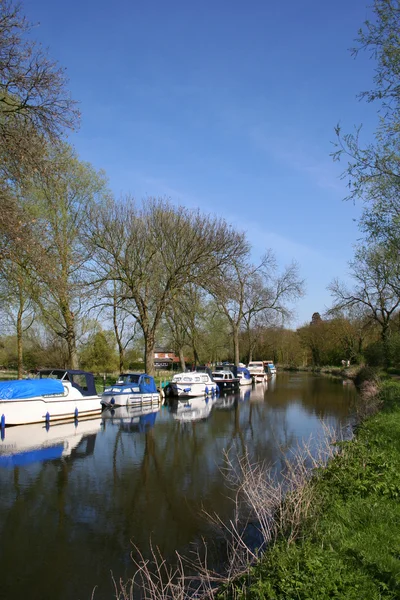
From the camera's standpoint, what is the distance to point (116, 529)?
8.39 meters

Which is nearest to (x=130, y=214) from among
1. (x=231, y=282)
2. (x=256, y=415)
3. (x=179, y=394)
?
(x=231, y=282)

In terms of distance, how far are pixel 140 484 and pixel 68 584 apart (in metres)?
4.60

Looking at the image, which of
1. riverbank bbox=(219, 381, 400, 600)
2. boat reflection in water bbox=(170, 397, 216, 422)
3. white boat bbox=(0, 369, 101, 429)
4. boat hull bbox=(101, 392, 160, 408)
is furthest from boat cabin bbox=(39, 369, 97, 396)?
riverbank bbox=(219, 381, 400, 600)

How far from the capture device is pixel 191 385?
103ft

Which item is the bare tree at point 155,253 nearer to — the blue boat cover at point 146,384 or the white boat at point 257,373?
the blue boat cover at point 146,384

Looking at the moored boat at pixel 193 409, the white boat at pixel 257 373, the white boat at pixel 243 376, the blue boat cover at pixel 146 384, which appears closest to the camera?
the moored boat at pixel 193 409

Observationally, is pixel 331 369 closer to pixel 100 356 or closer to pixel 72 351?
pixel 100 356

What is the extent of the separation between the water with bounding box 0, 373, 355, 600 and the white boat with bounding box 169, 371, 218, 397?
9.78 meters

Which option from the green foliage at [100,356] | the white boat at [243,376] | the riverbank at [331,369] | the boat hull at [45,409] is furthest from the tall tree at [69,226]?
the riverbank at [331,369]

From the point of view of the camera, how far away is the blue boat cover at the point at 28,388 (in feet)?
57.8

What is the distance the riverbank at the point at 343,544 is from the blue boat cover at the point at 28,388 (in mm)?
13231

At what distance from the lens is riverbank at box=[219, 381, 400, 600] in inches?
170

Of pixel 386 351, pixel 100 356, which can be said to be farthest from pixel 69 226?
pixel 386 351

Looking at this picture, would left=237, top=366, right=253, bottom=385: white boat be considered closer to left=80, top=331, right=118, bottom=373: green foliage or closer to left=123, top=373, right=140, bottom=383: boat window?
left=80, top=331, right=118, bottom=373: green foliage
